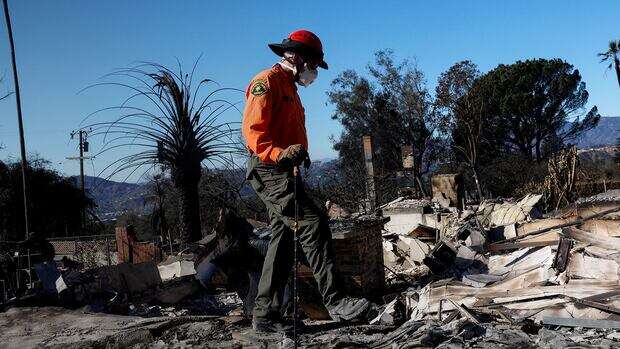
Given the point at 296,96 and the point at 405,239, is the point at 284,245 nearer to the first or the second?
the point at 296,96

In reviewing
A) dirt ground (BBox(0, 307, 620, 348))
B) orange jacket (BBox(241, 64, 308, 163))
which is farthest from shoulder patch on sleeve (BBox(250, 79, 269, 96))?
dirt ground (BBox(0, 307, 620, 348))

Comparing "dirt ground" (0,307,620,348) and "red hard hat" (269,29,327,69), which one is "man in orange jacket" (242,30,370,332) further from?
"dirt ground" (0,307,620,348)

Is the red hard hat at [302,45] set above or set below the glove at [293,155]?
above

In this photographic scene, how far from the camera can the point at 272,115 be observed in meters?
3.95

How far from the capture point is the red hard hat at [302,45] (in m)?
4.08

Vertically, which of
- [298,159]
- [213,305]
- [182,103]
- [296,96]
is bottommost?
[213,305]

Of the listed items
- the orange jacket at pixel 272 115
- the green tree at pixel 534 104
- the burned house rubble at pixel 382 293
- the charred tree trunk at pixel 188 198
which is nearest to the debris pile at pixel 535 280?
the burned house rubble at pixel 382 293

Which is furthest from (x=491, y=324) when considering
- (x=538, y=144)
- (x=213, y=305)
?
(x=538, y=144)

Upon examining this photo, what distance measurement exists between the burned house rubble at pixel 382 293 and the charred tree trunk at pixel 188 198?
88cm

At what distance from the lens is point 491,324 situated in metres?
3.63

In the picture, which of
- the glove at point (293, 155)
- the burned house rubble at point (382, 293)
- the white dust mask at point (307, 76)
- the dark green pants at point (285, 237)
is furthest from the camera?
the white dust mask at point (307, 76)

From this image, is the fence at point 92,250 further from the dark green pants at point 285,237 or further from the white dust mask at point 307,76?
the white dust mask at point 307,76

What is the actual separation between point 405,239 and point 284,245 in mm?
6638

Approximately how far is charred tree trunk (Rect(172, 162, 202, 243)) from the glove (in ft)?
21.9
